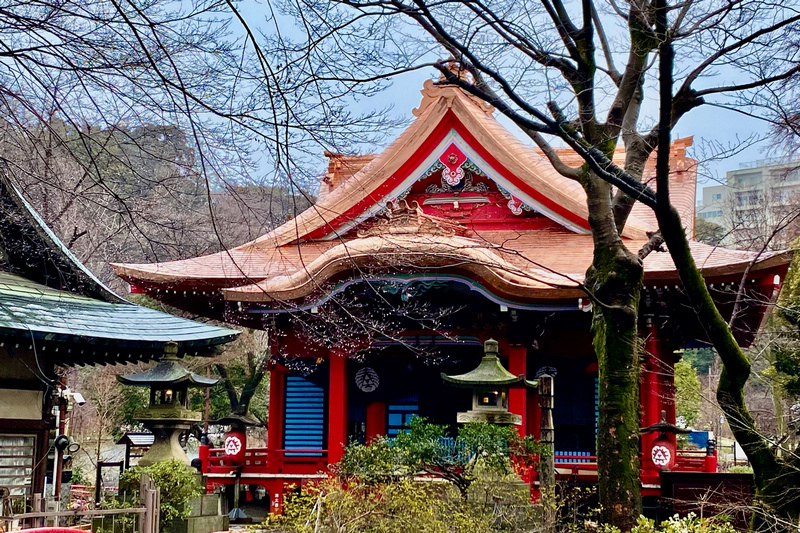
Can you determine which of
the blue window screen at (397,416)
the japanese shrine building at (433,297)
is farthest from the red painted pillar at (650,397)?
the blue window screen at (397,416)

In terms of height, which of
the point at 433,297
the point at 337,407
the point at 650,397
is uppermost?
the point at 433,297

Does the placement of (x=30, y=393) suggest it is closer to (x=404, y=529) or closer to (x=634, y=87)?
(x=404, y=529)

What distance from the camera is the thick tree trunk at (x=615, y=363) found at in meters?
7.96

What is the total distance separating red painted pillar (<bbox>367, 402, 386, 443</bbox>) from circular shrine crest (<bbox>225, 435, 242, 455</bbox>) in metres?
2.27

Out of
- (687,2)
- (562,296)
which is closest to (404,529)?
(687,2)

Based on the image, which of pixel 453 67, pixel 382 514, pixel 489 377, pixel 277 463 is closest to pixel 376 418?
pixel 277 463

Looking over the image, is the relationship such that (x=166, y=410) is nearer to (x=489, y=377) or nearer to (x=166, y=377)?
(x=166, y=377)

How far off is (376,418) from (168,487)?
4.58 meters

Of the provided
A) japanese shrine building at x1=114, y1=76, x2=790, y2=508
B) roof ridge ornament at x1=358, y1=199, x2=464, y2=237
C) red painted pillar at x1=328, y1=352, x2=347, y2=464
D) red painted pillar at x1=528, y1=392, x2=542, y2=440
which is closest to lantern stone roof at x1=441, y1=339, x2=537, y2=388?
japanese shrine building at x1=114, y1=76, x2=790, y2=508

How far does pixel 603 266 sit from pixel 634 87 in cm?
194

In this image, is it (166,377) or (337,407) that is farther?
(337,407)

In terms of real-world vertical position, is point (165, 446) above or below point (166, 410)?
below

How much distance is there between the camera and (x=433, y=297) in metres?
13.6

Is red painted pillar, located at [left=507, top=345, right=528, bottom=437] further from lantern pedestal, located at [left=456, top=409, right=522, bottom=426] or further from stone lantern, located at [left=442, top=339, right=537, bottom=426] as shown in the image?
lantern pedestal, located at [left=456, top=409, right=522, bottom=426]
